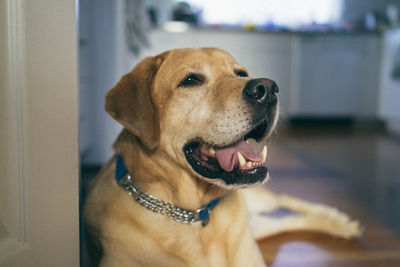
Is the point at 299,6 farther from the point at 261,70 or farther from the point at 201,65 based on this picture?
the point at 201,65

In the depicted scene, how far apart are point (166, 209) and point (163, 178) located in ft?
0.36

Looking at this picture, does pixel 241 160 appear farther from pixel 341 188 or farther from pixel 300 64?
pixel 300 64

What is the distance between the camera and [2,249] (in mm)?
1030

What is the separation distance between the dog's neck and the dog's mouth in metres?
0.08

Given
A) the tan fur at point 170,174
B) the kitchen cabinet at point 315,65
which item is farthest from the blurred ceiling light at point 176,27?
the tan fur at point 170,174

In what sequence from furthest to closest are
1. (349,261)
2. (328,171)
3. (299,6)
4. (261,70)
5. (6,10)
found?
(299,6) < (261,70) < (328,171) < (349,261) < (6,10)

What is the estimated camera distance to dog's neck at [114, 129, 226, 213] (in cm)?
136

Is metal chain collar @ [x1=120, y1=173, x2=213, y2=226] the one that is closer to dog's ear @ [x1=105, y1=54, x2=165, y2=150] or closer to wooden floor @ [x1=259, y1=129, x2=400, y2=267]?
dog's ear @ [x1=105, y1=54, x2=165, y2=150]

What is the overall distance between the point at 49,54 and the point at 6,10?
0.15 meters

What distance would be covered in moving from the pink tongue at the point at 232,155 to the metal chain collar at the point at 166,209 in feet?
0.61

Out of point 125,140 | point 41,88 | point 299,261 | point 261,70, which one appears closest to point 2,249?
point 41,88

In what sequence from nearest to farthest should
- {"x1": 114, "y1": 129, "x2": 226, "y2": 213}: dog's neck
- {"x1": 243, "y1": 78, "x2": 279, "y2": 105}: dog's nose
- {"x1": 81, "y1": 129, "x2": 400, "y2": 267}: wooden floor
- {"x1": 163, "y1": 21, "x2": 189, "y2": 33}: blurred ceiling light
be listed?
{"x1": 243, "y1": 78, "x2": 279, "y2": 105}: dog's nose
{"x1": 114, "y1": 129, "x2": 226, "y2": 213}: dog's neck
{"x1": 81, "y1": 129, "x2": 400, "y2": 267}: wooden floor
{"x1": 163, "y1": 21, "x2": 189, "y2": 33}: blurred ceiling light

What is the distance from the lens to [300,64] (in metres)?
6.86

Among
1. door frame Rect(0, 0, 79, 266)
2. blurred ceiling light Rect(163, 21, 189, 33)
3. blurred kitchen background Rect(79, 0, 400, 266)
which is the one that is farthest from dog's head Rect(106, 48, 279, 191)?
blurred ceiling light Rect(163, 21, 189, 33)
